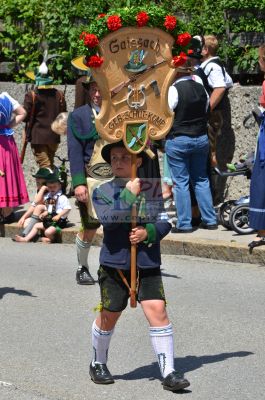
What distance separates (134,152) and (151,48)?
2.09 ft

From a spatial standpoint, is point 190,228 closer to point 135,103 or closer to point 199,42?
point 199,42

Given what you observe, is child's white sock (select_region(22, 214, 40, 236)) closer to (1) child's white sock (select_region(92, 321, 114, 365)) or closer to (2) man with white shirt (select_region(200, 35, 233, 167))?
(2) man with white shirt (select_region(200, 35, 233, 167))

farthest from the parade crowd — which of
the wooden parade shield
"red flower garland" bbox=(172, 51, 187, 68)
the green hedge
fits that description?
the green hedge

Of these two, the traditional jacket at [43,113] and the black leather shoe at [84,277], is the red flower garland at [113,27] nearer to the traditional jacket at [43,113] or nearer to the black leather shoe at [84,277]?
the black leather shoe at [84,277]

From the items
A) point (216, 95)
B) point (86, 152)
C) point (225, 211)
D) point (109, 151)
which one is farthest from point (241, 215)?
point (109, 151)

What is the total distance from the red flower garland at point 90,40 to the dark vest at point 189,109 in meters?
5.41

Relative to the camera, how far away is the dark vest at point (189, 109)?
12.1 meters

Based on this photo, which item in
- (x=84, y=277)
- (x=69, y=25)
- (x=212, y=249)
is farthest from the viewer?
(x=69, y=25)

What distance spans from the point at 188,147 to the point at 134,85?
17.8 feet

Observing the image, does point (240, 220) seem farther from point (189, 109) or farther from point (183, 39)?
point (183, 39)

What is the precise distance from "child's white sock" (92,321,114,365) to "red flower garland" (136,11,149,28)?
5.84 feet

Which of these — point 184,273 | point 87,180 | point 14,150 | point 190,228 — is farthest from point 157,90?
point 14,150

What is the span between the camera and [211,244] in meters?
11.5

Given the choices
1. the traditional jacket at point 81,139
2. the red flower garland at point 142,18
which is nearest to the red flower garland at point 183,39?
the red flower garland at point 142,18
